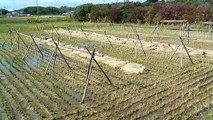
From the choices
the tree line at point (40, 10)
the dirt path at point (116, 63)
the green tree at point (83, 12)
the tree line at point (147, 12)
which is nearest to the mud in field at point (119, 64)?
the dirt path at point (116, 63)

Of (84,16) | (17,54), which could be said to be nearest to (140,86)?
(17,54)

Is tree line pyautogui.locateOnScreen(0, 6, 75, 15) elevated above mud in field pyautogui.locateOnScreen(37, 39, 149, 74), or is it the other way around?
mud in field pyautogui.locateOnScreen(37, 39, 149, 74)

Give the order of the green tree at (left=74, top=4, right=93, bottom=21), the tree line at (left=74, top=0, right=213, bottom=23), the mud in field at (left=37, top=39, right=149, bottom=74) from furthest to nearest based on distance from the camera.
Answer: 1. the green tree at (left=74, top=4, right=93, bottom=21)
2. the tree line at (left=74, top=0, right=213, bottom=23)
3. the mud in field at (left=37, top=39, right=149, bottom=74)

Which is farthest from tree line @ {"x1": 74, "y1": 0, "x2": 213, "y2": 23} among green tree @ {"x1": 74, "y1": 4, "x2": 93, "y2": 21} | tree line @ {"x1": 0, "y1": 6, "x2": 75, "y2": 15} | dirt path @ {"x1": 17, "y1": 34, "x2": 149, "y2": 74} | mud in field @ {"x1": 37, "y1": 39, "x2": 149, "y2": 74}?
tree line @ {"x1": 0, "y1": 6, "x2": 75, "y2": 15}

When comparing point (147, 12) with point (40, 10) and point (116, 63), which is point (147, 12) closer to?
point (116, 63)

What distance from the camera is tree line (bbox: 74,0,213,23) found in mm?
36500

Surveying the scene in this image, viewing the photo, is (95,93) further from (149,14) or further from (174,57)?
(149,14)

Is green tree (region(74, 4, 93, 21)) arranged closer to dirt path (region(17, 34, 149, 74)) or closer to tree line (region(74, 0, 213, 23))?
tree line (region(74, 0, 213, 23))

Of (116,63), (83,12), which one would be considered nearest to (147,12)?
(83,12)

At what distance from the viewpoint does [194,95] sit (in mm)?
10906

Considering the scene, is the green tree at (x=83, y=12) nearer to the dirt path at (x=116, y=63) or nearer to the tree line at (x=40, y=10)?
the tree line at (x=40, y=10)

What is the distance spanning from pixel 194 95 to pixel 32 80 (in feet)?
20.3

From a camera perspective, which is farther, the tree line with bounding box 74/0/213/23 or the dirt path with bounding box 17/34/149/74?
the tree line with bounding box 74/0/213/23

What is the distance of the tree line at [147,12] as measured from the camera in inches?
1437
